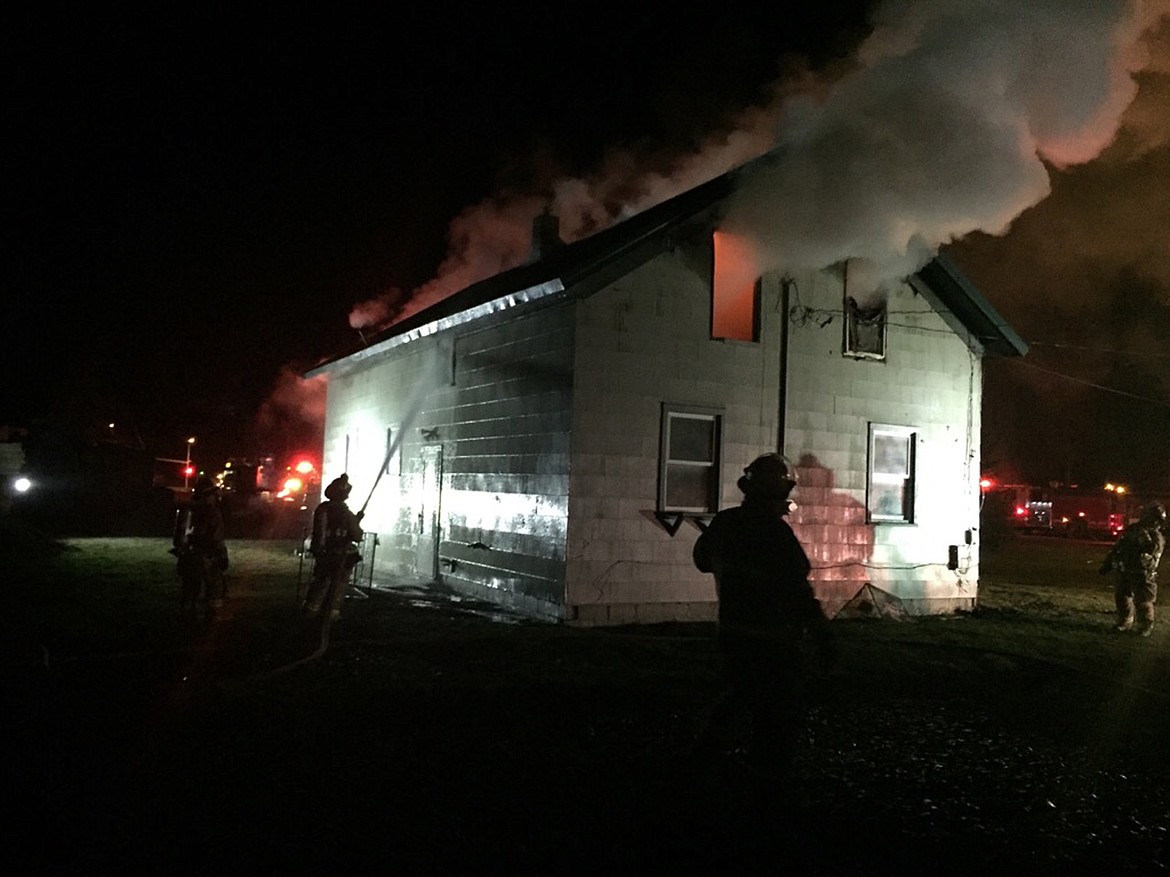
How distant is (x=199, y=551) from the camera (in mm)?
9688

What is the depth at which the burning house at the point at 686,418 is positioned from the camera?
10.9 meters

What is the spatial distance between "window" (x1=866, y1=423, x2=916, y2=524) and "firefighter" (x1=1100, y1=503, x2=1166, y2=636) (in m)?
2.65

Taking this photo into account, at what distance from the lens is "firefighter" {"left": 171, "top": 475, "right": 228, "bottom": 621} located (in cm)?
967

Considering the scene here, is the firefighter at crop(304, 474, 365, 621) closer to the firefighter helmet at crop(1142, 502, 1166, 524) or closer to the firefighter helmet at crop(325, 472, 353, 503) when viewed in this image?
Answer: the firefighter helmet at crop(325, 472, 353, 503)

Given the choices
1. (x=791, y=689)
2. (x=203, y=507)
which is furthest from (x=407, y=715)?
(x=203, y=507)

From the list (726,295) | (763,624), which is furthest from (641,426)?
(763,624)

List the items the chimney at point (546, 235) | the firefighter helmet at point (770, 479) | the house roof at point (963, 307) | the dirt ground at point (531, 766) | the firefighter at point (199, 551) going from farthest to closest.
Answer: the chimney at point (546, 235) < the house roof at point (963, 307) < the firefighter at point (199, 551) < the firefighter helmet at point (770, 479) < the dirt ground at point (531, 766)

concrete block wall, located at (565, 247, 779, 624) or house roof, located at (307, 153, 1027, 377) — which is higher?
house roof, located at (307, 153, 1027, 377)

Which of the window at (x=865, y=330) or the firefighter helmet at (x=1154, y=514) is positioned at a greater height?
the window at (x=865, y=330)

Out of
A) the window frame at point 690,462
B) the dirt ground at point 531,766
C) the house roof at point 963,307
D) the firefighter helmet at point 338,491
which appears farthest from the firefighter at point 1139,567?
the firefighter helmet at point 338,491

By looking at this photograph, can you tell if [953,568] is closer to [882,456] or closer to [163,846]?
Answer: [882,456]

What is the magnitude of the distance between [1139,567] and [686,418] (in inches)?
249

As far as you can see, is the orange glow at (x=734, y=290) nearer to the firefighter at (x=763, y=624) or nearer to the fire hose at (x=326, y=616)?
the fire hose at (x=326, y=616)

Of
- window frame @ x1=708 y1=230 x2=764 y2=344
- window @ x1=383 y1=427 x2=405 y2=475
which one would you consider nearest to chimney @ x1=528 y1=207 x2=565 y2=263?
window @ x1=383 y1=427 x2=405 y2=475
